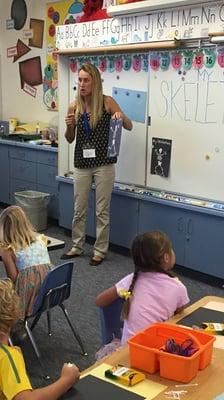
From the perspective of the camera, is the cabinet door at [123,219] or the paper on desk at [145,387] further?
the cabinet door at [123,219]

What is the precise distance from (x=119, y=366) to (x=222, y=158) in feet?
8.44

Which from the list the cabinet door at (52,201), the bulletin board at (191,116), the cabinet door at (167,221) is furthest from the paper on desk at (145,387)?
the cabinet door at (52,201)

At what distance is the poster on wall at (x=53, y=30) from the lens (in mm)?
5602

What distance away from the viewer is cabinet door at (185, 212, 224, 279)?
3.88 m

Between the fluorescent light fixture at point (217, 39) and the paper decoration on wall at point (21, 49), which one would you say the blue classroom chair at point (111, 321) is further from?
the paper decoration on wall at point (21, 49)

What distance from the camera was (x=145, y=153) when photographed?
4.41 metres

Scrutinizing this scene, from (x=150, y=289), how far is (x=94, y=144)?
2528 mm

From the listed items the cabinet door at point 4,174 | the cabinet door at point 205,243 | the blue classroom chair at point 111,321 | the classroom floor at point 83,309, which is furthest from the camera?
the cabinet door at point 4,174

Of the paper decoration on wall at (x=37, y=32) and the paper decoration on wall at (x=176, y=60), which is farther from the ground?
the paper decoration on wall at (x=37, y=32)

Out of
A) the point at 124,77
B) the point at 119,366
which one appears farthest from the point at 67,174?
the point at 119,366

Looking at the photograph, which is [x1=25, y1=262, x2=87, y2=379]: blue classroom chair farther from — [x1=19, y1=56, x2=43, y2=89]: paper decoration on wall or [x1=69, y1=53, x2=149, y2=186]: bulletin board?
[x1=19, y1=56, x2=43, y2=89]: paper decoration on wall

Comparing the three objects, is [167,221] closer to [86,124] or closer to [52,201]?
[86,124]

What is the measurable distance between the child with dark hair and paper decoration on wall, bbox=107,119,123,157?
2.35 meters

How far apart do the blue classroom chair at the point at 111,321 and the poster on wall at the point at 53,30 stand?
4111 mm
